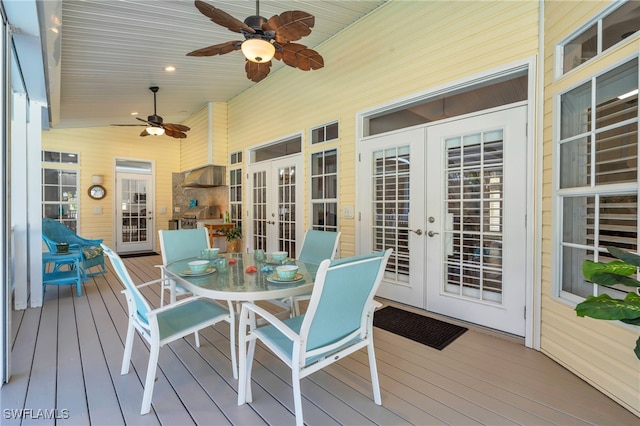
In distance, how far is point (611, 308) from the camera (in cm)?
134

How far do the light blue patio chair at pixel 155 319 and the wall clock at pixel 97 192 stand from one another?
671 centimetres

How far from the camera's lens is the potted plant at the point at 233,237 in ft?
21.2

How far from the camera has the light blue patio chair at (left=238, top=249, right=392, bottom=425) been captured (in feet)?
4.88

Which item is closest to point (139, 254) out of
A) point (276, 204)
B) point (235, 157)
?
point (235, 157)

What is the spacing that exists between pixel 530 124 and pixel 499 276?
1.36 m

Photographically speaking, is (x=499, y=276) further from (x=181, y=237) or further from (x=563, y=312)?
(x=181, y=237)

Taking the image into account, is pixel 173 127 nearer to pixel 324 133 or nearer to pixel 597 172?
pixel 324 133

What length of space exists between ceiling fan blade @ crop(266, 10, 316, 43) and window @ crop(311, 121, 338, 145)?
184cm

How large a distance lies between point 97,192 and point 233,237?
12.3 feet

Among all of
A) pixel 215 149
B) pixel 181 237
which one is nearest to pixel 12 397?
pixel 181 237

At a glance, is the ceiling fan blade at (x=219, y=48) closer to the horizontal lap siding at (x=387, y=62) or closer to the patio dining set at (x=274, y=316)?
the horizontal lap siding at (x=387, y=62)

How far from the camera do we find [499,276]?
2879mm

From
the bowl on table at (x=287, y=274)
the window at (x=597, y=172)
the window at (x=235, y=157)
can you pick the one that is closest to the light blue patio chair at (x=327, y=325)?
the bowl on table at (x=287, y=274)

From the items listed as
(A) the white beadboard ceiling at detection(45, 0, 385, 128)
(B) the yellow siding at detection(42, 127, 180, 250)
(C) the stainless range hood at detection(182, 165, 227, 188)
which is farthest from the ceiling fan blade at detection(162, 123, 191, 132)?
(B) the yellow siding at detection(42, 127, 180, 250)
